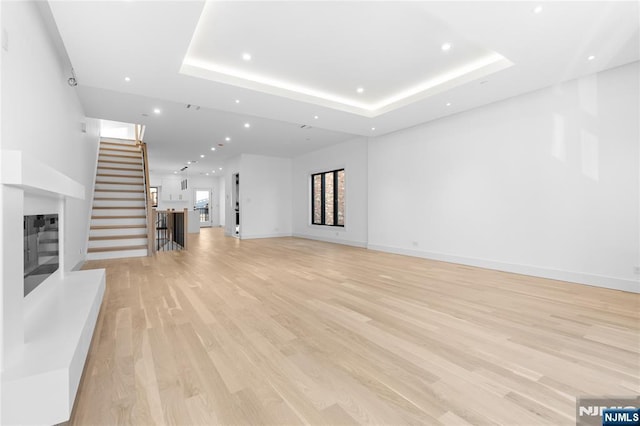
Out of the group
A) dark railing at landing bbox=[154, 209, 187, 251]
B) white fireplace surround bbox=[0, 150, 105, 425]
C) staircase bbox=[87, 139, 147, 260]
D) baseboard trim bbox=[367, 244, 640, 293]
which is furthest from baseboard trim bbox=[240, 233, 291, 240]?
white fireplace surround bbox=[0, 150, 105, 425]

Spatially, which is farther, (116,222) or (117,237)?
(116,222)

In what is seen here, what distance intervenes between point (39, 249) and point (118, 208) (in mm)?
5056

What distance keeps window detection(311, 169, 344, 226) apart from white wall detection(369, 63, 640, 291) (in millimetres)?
2755

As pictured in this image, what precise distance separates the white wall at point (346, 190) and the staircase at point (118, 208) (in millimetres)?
4731

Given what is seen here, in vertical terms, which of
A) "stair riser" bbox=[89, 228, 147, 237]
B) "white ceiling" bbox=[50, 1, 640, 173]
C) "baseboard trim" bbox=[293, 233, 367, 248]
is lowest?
"baseboard trim" bbox=[293, 233, 367, 248]

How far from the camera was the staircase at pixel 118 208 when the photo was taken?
19.6 ft

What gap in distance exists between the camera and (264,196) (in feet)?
32.2

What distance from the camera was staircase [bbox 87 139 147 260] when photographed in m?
5.96

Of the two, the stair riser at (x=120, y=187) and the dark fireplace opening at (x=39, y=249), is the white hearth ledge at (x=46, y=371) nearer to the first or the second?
the dark fireplace opening at (x=39, y=249)

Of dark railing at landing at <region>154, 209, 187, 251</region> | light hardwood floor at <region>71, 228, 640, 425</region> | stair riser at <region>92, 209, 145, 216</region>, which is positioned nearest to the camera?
light hardwood floor at <region>71, 228, 640, 425</region>

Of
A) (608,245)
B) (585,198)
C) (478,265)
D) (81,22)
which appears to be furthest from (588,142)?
→ (81,22)

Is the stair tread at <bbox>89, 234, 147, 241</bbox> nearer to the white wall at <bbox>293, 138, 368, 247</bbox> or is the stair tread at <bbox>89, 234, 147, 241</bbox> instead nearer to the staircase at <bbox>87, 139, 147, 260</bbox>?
the staircase at <bbox>87, 139, 147, 260</bbox>

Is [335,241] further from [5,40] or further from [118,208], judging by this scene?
[5,40]

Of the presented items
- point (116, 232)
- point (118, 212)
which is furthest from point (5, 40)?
point (118, 212)
